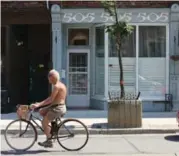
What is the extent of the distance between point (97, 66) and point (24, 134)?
8933 mm

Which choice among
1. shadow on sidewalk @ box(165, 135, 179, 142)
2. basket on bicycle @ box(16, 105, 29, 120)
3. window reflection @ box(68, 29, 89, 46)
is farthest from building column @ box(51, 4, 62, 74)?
basket on bicycle @ box(16, 105, 29, 120)

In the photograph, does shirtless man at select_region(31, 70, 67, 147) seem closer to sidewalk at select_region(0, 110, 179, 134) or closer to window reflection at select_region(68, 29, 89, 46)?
sidewalk at select_region(0, 110, 179, 134)

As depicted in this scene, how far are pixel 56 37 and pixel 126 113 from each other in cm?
554

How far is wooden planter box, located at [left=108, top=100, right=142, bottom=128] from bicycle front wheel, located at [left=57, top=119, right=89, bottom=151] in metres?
3.40

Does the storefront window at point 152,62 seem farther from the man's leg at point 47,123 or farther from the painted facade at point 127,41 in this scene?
the man's leg at point 47,123

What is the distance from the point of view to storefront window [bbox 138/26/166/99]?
18516mm

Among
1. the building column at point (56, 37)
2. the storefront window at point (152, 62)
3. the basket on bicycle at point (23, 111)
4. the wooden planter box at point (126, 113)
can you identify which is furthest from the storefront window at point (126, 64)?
the basket on bicycle at point (23, 111)

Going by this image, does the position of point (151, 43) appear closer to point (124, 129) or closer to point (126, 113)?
point (126, 113)

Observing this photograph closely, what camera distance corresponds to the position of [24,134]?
34.9 feet

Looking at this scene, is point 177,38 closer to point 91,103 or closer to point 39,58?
point 91,103

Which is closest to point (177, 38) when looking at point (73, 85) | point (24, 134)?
point (73, 85)

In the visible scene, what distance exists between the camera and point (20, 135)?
1068 cm

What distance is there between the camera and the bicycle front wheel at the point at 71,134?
1044 centimetres

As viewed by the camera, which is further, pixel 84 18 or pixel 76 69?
pixel 76 69
